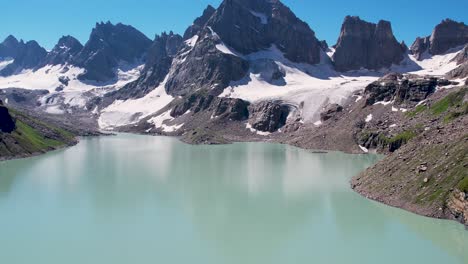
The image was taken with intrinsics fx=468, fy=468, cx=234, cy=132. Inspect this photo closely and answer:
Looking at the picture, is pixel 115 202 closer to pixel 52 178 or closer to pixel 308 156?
pixel 52 178

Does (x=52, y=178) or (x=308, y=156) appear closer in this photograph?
(x=52, y=178)

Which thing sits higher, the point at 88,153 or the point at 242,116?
the point at 242,116

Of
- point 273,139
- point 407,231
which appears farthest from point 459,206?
point 273,139

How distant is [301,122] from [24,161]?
3484 inches

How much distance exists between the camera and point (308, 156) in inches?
4267

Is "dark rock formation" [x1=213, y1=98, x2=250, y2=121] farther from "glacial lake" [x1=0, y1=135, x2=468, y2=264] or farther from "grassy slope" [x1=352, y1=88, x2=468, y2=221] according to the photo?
"grassy slope" [x1=352, y1=88, x2=468, y2=221]

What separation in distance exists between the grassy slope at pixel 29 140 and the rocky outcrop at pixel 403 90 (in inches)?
3614

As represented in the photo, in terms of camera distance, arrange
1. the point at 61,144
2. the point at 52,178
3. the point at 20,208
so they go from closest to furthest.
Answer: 1. the point at 20,208
2. the point at 52,178
3. the point at 61,144

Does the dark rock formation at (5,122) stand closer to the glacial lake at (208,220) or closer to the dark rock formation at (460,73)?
the glacial lake at (208,220)

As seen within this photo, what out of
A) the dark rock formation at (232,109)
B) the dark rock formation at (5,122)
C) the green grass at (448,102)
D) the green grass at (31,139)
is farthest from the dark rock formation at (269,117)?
the dark rock formation at (5,122)

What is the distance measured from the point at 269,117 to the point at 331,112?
24.2 meters

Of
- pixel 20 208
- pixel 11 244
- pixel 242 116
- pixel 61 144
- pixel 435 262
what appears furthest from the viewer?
pixel 242 116

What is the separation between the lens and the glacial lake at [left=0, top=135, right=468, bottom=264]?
4012 cm

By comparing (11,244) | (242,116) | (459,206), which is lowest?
(11,244)
